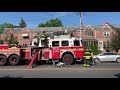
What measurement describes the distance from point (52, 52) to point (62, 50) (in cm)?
80

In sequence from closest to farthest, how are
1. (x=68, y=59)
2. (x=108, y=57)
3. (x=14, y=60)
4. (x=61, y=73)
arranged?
1. (x=61, y=73)
2. (x=68, y=59)
3. (x=14, y=60)
4. (x=108, y=57)

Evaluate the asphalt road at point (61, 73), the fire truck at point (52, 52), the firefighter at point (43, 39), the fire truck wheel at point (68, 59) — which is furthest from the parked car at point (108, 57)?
the asphalt road at point (61, 73)

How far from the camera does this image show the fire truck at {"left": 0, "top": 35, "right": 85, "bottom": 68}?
21.0 m

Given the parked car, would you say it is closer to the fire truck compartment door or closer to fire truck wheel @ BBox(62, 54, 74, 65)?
fire truck wheel @ BBox(62, 54, 74, 65)

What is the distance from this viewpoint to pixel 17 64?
21359 mm

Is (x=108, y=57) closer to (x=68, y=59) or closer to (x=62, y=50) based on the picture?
(x=68, y=59)

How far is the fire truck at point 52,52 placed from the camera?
21000 millimetres

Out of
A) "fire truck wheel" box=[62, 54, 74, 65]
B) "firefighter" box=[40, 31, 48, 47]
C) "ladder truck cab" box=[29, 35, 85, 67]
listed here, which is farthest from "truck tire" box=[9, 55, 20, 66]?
"fire truck wheel" box=[62, 54, 74, 65]

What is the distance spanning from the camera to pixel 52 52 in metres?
21.1

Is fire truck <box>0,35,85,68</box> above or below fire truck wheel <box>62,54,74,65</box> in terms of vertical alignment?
above

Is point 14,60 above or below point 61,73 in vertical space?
above

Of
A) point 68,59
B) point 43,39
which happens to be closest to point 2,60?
point 43,39
